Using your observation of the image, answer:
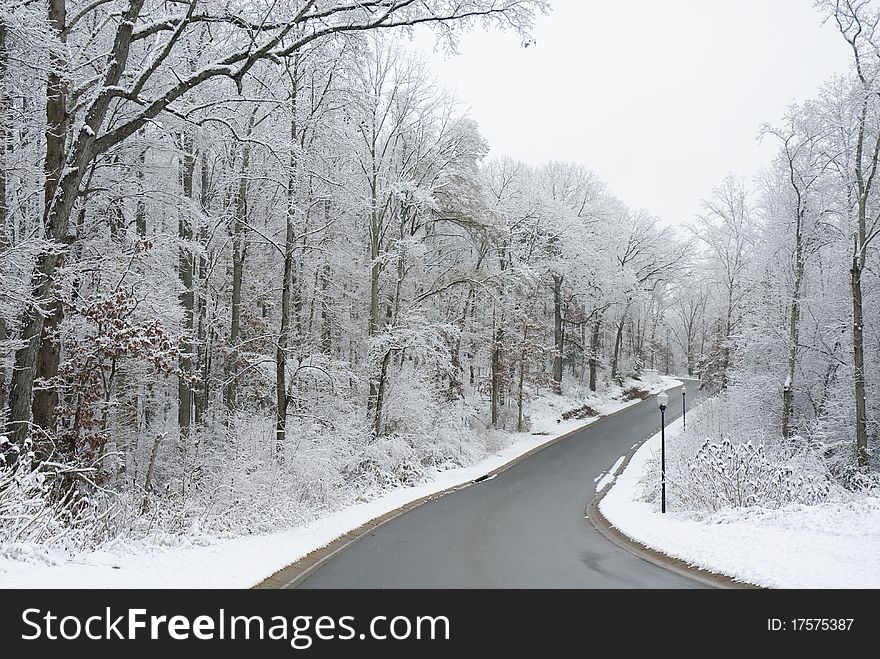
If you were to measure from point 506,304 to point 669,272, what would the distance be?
88.4ft

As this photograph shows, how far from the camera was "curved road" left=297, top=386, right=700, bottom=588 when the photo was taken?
8.03 metres

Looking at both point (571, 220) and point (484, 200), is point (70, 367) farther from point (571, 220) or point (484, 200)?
point (571, 220)

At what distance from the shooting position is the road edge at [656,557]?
26.1 feet

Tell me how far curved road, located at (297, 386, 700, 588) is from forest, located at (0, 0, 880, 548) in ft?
7.28

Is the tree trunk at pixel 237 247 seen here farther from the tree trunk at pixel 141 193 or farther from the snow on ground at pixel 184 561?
the snow on ground at pixel 184 561

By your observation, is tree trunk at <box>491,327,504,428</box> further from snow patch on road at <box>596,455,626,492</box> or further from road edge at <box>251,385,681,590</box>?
road edge at <box>251,385,681,590</box>

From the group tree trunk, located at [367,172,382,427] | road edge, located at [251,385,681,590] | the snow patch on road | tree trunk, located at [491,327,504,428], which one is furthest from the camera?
tree trunk, located at [491,327,504,428]

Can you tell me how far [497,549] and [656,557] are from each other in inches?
98.6

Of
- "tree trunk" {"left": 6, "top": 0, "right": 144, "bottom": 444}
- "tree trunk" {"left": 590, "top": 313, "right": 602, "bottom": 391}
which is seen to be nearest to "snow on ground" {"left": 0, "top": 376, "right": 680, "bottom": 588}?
"tree trunk" {"left": 6, "top": 0, "right": 144, "bottom": 444}

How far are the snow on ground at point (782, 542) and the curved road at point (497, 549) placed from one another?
74 cm

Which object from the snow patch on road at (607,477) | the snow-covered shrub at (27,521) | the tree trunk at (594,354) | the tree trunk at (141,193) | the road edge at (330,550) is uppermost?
the tree trunk at (141,193)

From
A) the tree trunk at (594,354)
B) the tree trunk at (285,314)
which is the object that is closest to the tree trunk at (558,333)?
the tree trunk at (594,354)

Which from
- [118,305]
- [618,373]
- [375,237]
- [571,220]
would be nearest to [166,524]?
[118,305]

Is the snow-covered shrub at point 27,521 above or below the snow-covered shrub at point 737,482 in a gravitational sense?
above
